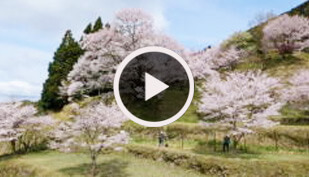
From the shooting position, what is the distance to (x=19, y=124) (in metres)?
29.5

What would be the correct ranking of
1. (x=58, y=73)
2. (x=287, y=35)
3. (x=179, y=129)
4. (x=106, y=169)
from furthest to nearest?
(x=287, y=35) → (x=58, y=73) → (x=179, y=129) → (x=106, y=169)

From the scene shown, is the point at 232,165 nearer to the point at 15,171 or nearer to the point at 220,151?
the point at 220,151

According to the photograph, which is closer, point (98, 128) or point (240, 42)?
point (98, 128)

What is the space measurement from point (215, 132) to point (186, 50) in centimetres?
1894

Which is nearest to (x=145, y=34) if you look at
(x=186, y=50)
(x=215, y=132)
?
(x=186, y=50)

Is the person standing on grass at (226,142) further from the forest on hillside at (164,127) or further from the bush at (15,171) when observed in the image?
the bush at (15,171)

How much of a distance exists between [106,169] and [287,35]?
39270mm

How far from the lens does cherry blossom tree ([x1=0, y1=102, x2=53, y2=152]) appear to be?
2859cm

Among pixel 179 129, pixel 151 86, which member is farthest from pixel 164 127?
pixel 151 86

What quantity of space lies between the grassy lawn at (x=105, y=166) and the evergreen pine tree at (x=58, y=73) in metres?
18.9

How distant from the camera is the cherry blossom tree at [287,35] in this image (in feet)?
160

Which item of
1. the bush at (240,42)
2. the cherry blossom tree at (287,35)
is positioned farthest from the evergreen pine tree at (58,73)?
the cherry blossom tree at (287,35)

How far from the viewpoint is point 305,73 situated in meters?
32.0

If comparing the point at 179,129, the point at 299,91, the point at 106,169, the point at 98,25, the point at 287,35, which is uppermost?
the point at 98,25
